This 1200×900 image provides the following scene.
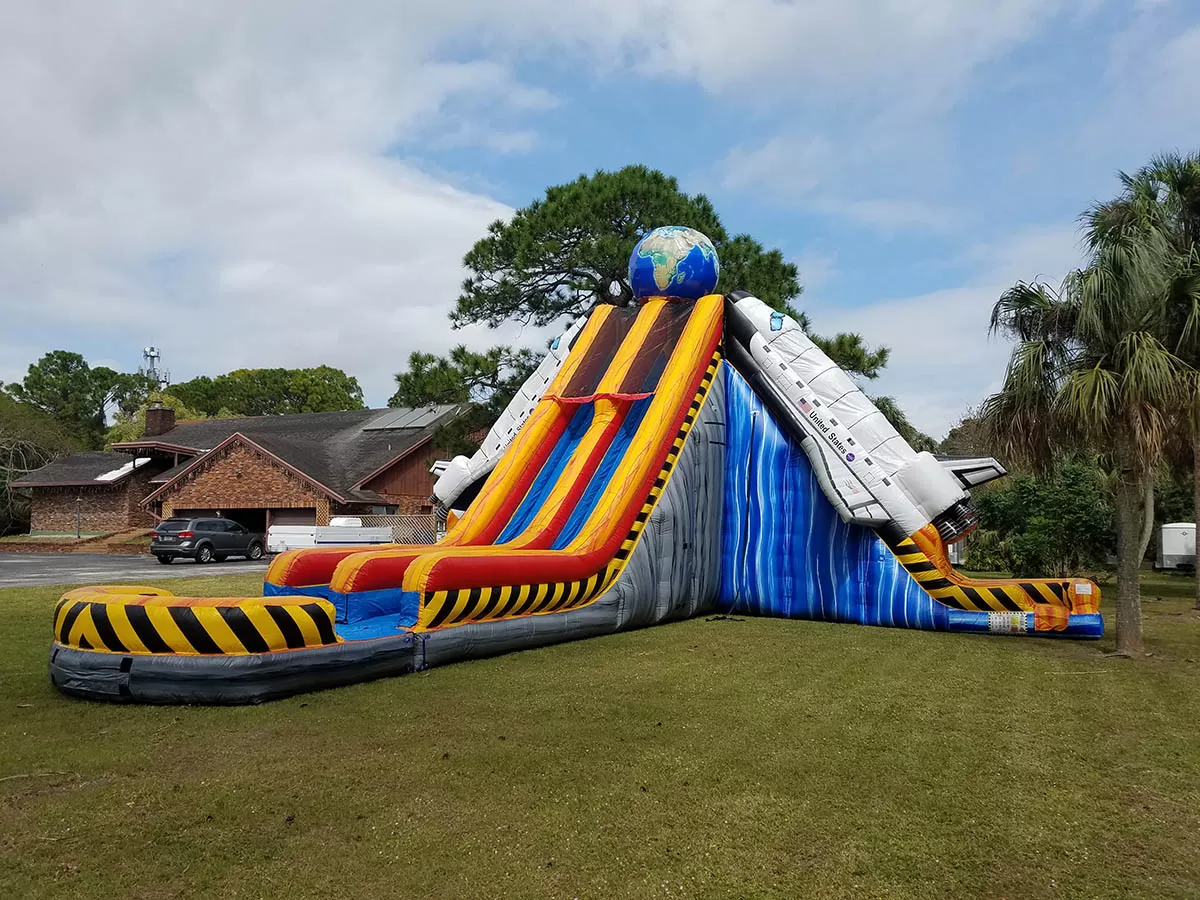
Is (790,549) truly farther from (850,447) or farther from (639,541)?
(639,541)

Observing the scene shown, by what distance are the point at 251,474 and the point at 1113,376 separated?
23.3m

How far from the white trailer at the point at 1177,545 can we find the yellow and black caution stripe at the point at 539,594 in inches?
582

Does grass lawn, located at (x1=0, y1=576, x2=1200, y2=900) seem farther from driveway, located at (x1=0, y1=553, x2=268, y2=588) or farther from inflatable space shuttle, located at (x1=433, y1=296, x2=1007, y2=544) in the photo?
driveway, located at (x1=0, y1=553, x2=268, y2=588)

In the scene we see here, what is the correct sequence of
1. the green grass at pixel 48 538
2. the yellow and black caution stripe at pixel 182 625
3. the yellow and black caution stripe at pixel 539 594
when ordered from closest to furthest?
the yellow and black caution stripe at pixel 182 625, the yellow and black caution stripe at pixel 539 594, the green grass at pixel 48 538

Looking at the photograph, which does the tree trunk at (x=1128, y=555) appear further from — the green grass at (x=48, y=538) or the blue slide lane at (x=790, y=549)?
the green grass at (x=48, y=538)

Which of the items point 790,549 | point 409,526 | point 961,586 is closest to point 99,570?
point 409,526

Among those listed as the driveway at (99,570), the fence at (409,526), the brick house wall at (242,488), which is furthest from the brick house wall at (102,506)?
the fence at (409,526)

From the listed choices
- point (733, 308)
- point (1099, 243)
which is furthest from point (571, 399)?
point (1099, 243)

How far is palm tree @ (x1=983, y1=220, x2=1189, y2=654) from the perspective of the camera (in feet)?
22.6

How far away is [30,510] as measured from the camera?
3241cm

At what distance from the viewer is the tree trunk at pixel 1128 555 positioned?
7.27 metres

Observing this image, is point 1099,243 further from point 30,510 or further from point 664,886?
point 30,510

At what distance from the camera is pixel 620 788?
3.95 m

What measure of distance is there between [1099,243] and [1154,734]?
4396 millimetres
